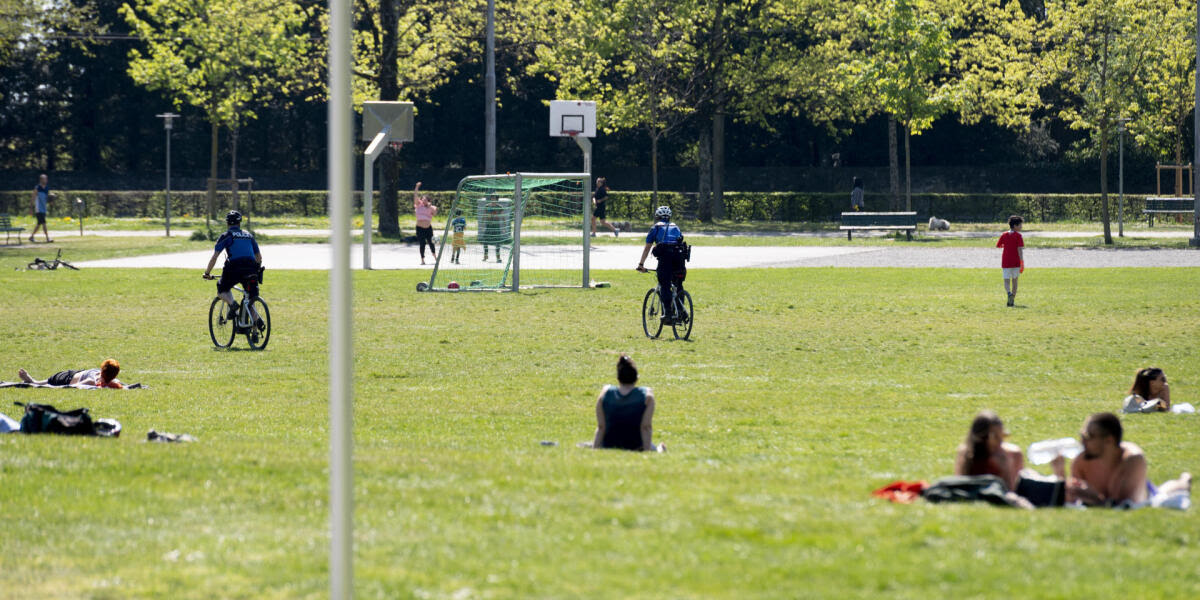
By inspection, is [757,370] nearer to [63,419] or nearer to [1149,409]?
[1149,409]

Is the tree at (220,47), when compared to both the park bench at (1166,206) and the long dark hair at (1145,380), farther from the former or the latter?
the long dark hair at (1145,380)

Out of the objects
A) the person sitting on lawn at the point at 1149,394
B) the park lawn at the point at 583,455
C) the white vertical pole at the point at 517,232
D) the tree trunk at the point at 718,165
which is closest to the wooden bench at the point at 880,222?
the tree trunk at the point at 718,165

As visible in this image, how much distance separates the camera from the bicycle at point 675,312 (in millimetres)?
18875

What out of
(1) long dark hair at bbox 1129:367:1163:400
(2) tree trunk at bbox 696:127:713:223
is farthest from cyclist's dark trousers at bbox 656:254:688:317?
(2) tree trunk at bbox 696:127:713:223

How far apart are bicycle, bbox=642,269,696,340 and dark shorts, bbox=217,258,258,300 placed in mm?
4837

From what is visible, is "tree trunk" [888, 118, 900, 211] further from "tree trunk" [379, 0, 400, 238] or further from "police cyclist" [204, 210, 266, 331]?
"police cyclist" [204, 210, 266, 331]

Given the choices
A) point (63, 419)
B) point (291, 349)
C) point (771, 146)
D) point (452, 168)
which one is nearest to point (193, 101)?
point (452, 168)

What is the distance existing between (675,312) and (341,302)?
14452 mm

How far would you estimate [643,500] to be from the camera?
314 inches

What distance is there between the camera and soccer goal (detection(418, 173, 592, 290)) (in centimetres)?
2761

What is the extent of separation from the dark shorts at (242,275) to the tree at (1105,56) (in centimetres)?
2795

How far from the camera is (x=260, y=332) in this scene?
18.2 metres

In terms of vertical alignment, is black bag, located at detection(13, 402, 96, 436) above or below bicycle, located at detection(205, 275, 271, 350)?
below

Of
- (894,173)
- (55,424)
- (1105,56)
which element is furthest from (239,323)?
(894,173)
